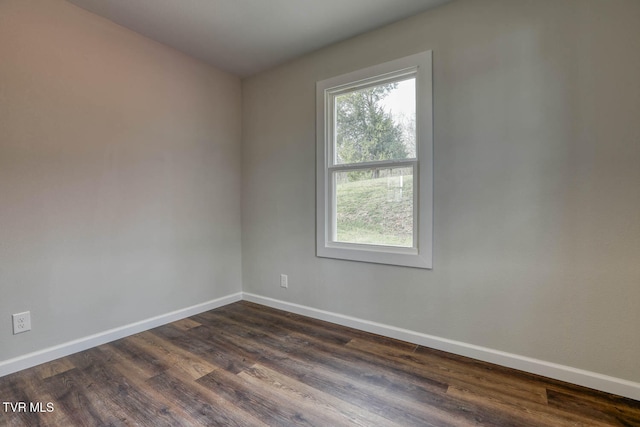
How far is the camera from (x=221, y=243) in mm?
3254

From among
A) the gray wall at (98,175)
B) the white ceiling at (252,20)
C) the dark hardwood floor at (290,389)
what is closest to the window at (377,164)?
the white ceiling at (252,20)

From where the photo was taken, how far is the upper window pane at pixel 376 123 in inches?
93.5

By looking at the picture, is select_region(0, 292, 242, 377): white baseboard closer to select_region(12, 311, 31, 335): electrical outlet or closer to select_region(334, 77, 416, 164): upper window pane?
select_region(12, 311, 31, 335): electrical outlet

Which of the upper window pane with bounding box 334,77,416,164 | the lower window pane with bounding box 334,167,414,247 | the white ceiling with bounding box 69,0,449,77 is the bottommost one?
the lower window pane with bounding box 334,167,414,247

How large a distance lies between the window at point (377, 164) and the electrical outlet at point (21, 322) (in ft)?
6.98

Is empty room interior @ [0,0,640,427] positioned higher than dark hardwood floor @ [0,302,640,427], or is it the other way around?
empty room interior @ [0,0,640,427]

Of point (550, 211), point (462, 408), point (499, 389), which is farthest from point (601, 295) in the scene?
point (462, 408)

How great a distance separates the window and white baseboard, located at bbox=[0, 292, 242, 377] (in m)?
1.39

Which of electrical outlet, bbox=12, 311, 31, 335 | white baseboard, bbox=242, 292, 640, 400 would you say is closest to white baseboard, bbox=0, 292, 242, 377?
electrical outlet, bbox=12, 311, 31, 335

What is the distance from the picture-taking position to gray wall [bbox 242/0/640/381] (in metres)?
1.68

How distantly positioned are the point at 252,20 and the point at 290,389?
8.54 feet

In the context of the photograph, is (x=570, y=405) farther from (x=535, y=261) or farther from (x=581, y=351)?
(x=535, y=261)

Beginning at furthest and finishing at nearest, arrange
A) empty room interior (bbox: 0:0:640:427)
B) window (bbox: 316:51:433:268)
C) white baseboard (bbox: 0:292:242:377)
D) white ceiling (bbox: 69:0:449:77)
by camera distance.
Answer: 1. window (bbox: 316:51:433:268)
2. white ceiling (bbox: 69:0:449:77)
3. white baseboard (bbox: 0:292:242:377)
4. empty room interior (bbox: 0:0:640:427)

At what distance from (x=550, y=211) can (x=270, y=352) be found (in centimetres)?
208
